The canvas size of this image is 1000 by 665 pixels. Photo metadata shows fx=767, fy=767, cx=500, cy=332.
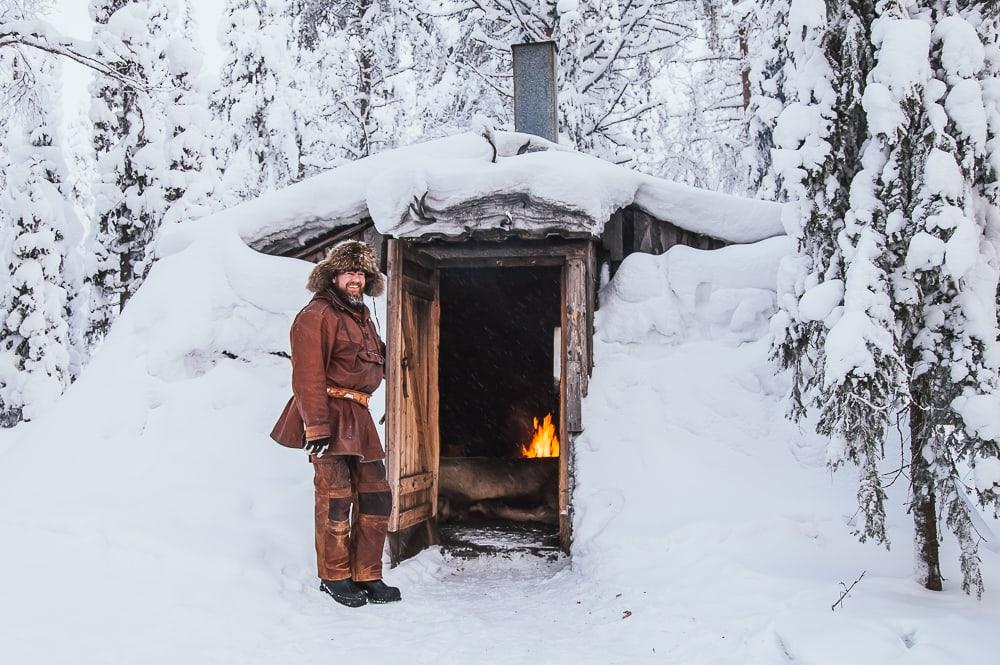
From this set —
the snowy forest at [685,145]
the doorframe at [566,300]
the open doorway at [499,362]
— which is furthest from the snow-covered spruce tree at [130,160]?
the doorframe at [566,300]

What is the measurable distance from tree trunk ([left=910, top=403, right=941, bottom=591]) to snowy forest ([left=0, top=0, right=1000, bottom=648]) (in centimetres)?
1

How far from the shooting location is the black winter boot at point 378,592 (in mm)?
5004

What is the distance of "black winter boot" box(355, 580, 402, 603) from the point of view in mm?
5004

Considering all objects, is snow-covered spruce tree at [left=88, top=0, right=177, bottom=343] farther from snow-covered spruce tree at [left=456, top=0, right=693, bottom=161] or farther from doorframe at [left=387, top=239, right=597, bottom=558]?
doorframe at [left=387, top=239, right=597, bottom=558]

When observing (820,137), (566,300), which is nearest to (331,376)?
(566,300)

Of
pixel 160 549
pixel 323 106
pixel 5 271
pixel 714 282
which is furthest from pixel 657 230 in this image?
pixel 5 271

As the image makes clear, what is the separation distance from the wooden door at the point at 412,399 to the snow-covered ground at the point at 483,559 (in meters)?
0.38

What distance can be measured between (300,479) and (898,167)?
15.5ft

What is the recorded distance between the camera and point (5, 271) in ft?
54.5

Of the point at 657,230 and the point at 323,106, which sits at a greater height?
the point at 323,106

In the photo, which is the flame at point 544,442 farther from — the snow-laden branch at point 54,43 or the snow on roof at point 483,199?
the snow-laden branch at point 54,43

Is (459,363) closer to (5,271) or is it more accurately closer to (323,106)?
(323,106)

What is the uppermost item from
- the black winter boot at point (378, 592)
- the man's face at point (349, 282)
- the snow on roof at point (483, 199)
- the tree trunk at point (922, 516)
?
the snow on roof at point (483, 199)

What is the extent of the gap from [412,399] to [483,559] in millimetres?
1518
